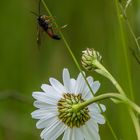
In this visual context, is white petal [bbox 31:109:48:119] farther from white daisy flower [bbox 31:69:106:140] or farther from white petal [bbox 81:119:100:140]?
white petal [bbox 81:119:100:140]

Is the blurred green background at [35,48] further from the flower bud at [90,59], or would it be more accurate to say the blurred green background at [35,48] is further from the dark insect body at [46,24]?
the flower bud at [90,59]

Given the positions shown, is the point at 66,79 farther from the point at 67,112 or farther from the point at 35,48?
the point at 35,48

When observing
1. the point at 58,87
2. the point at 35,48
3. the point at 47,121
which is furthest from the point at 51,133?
the point at 35,48

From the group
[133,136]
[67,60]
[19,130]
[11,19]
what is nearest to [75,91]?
[133,136]

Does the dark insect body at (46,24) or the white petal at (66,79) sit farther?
the dark insect body at (46,24)

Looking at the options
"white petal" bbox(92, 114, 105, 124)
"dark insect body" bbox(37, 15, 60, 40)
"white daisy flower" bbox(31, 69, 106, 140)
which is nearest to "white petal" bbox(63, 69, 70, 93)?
"white daisy flower" bbox(31, 69, 106, 140)

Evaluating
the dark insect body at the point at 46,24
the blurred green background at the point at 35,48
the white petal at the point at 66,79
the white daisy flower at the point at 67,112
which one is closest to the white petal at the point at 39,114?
the white daisy flower at the point at 67,112

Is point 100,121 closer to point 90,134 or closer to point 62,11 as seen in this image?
point 90,134
